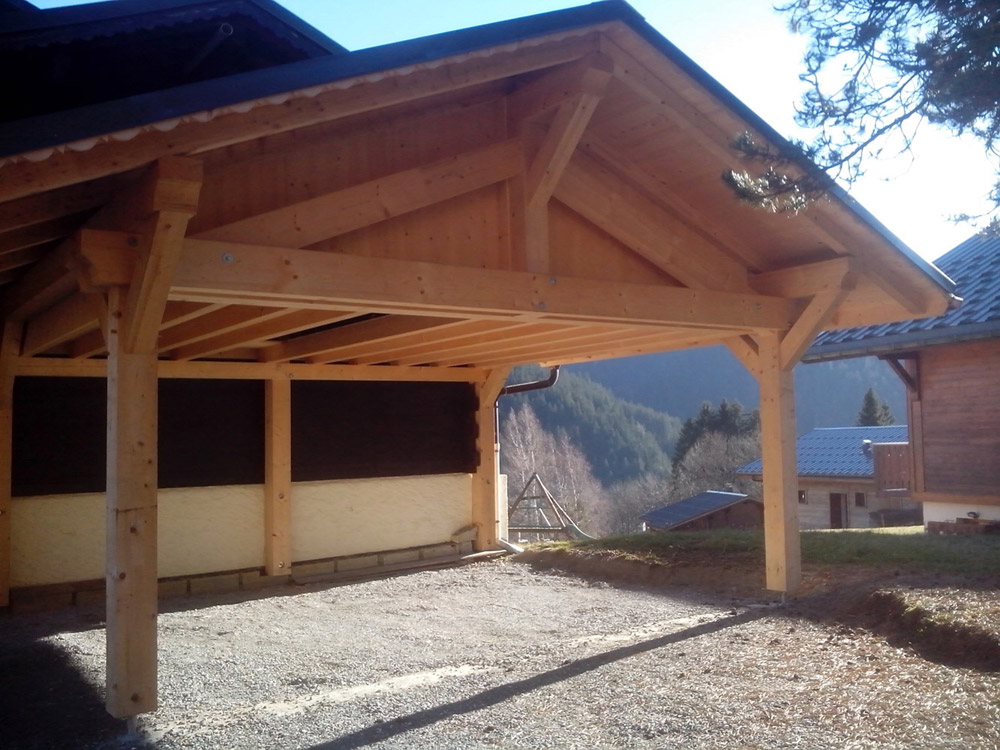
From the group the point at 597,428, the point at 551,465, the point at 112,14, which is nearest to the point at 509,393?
the point at 112,14

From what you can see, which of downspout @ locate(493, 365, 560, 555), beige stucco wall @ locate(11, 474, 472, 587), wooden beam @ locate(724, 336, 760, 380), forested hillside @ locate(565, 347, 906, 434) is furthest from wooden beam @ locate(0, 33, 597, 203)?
forested hillside @ locate(565, 347, 906, 434)

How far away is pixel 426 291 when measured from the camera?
5141 mm

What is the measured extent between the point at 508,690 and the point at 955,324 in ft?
27.0

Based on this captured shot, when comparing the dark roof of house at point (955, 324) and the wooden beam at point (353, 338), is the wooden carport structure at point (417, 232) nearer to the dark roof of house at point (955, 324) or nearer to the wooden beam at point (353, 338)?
the wooden beam at point (353, 338)

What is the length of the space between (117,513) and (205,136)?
188cm

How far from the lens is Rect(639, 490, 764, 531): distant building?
2045cm

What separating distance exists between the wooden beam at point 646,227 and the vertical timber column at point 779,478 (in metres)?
0.72

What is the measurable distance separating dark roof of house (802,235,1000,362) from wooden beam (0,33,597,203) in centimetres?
Result: 674

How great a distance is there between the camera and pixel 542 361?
1013 centimetres

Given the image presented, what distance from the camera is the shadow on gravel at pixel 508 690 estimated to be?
4.28 metres

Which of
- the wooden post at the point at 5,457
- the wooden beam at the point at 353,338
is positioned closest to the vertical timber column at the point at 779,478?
the wooden beam at the point at 353,338

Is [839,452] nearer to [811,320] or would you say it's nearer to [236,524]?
[811,320]

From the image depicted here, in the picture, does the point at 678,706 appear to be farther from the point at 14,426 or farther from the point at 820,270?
the point at 14,426

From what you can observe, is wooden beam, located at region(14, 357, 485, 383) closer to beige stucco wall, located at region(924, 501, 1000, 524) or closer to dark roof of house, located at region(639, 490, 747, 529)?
beige stucco wall, located at region(924, 501, 1000, 524)
